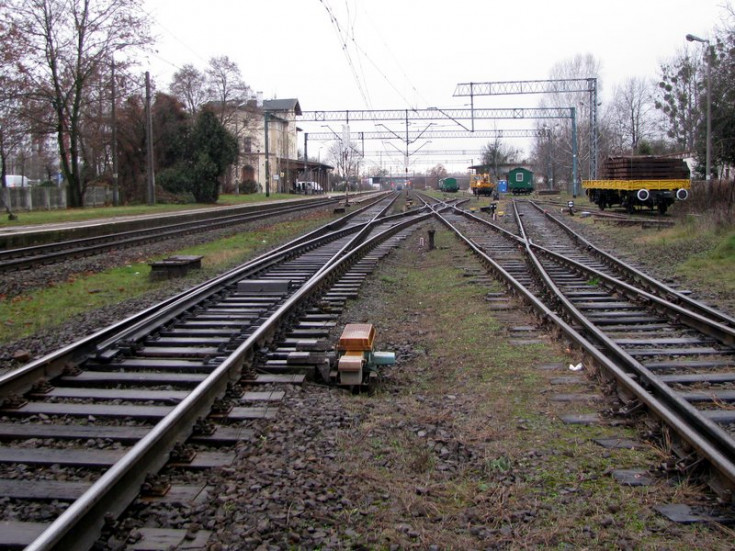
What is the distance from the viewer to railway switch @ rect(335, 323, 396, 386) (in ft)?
20.2

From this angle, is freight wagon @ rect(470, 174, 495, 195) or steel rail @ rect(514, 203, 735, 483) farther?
freight wagon @ rect(470, 174, 495, 195)

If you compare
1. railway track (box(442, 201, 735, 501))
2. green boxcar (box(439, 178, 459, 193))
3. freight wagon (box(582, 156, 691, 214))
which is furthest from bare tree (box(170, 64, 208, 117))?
railway track (box(442, 201, 735, 501))

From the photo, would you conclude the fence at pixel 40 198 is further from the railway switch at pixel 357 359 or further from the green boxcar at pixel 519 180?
the railway switch at pixel 357 359

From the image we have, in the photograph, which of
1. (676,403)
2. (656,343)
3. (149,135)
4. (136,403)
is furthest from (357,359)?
(149,135)

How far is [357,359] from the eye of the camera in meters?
6.19

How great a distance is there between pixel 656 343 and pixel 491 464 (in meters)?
3.83

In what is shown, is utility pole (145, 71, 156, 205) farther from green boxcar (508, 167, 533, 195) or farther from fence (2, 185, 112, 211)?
green boxcar (508, 167, 533, 195)

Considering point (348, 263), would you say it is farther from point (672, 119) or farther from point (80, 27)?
point (672, 119)

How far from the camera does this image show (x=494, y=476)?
4.34 metres

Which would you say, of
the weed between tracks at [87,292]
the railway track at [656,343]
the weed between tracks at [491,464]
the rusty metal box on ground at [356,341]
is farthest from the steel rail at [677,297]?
the weed between tracks at [87,292]

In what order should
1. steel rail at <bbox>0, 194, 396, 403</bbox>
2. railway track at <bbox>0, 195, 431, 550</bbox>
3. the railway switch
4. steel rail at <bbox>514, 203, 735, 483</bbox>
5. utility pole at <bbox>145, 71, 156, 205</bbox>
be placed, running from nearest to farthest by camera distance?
railway track at <bbox>0, 195, 431, 550</bbox> < steel rail at <bbox>514, 203, 735, 483</bbox> < steel rail at <bbox>0, 194, 396, 403</bbox> < the railway switch < utility pole at <bbox>145, 71, 156, 205</bbox>

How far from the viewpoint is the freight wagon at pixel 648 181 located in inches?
1036

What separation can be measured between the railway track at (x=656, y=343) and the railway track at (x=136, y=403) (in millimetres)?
2771

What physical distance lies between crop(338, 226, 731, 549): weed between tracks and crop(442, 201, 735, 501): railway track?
10.2 inches
